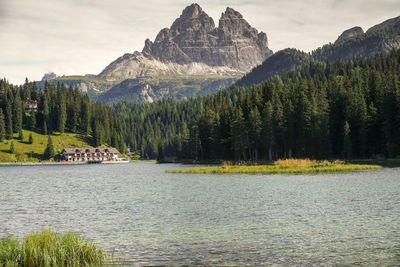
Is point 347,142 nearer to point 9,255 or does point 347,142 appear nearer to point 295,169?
point 295,169

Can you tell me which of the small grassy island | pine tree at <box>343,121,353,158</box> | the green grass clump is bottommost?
the green grass clump

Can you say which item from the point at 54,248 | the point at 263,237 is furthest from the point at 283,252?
the point at 54,248

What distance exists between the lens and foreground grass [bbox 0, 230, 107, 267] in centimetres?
1773

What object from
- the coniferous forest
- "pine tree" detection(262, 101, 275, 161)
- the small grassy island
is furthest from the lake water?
"pine tree" detection(262, 101, 275, 161)

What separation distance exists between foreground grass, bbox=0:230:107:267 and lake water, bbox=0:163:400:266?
2990 mm

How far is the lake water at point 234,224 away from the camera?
21.7m

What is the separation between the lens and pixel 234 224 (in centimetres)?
3069

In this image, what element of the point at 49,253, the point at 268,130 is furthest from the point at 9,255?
the point at 268,130

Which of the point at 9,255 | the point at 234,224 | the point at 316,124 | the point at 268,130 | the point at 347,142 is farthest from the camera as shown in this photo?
the point at 268,130

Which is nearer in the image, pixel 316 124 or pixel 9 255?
pixel 9 255

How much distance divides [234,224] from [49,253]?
16.0m

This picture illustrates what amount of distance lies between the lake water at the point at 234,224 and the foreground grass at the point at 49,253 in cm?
299

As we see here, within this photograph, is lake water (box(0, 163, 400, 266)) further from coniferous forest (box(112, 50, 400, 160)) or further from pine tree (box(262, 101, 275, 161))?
pine tree (box(262, 101, 275, 161))

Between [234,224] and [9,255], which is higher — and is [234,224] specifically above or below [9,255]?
below
